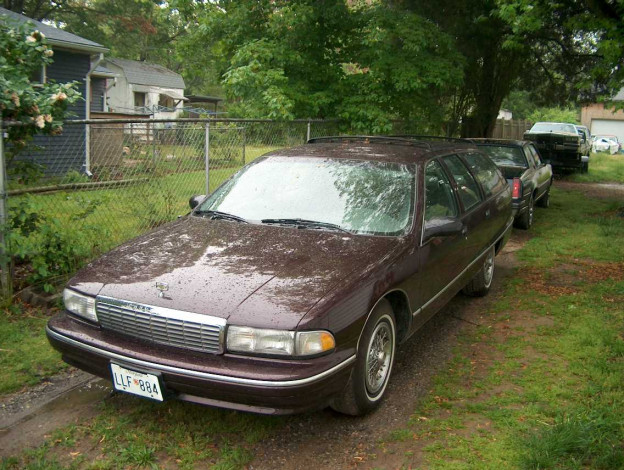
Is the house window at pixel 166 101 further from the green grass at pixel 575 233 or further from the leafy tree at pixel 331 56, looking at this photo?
the green grass at pixel 575 233

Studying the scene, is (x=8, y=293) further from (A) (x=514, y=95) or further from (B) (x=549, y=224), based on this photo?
(A) (x=514, y=95)

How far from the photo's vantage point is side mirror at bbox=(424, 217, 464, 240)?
4.08m

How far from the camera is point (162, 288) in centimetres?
320

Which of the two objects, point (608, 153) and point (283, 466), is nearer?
point (283, 466)

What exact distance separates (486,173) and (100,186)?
4.05 metres

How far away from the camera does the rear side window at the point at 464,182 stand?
16.5 feet

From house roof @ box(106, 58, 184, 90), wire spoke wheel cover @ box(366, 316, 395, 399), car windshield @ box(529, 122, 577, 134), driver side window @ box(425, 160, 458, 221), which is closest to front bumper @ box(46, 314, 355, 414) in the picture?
wire spoke wheel cover @ box(366, 316, 395, 399)

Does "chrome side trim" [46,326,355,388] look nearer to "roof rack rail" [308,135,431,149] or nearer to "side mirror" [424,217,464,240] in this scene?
"side mirror" [424,217,464,240]

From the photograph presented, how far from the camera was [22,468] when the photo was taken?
9.86 ft

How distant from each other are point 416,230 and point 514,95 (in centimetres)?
5124

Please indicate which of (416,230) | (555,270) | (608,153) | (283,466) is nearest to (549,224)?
(555,270)

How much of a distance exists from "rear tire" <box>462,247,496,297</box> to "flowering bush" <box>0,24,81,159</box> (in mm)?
4234

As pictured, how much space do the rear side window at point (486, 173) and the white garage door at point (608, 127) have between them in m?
44.2

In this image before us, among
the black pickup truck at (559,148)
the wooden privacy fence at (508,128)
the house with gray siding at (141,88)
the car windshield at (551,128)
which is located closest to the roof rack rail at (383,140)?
the black pickup truck at (559,148)
